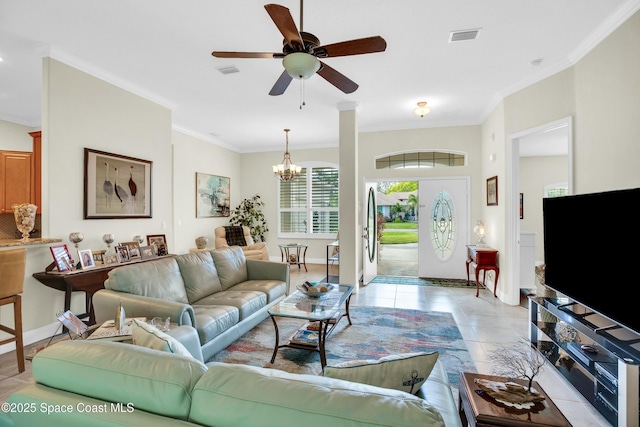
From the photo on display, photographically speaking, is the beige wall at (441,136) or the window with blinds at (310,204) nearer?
the beige wall at (441,136)

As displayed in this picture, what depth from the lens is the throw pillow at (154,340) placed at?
4.01 ft

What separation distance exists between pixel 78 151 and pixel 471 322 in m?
4.98

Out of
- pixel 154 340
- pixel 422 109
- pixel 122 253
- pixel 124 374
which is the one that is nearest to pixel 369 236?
pixel 422 109

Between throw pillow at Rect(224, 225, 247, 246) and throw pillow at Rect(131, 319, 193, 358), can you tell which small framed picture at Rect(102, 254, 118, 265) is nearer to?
throw pillow at Rect(131, 319, 193, 358)

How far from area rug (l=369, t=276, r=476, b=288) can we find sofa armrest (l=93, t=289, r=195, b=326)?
13.4 ft

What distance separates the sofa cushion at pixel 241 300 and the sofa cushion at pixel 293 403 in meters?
2.24

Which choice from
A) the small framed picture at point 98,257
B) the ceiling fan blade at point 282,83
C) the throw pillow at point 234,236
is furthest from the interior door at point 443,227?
the small framed picture at point 98,257

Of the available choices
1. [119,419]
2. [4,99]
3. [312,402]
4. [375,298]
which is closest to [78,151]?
[4,99]

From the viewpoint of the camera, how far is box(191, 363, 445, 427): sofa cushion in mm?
738

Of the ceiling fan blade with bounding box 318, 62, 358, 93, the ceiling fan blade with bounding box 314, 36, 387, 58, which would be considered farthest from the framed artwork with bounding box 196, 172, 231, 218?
the ceiling fan blade with bounding box 314, 36, 387, 58

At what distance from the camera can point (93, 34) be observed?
9.64 feet

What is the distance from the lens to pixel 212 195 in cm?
716

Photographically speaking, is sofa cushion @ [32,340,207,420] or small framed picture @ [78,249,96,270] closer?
sofa cushion @ [32,340,207,420]

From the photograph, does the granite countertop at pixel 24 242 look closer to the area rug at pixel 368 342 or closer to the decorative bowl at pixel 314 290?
the area rug at pixel 368 342
